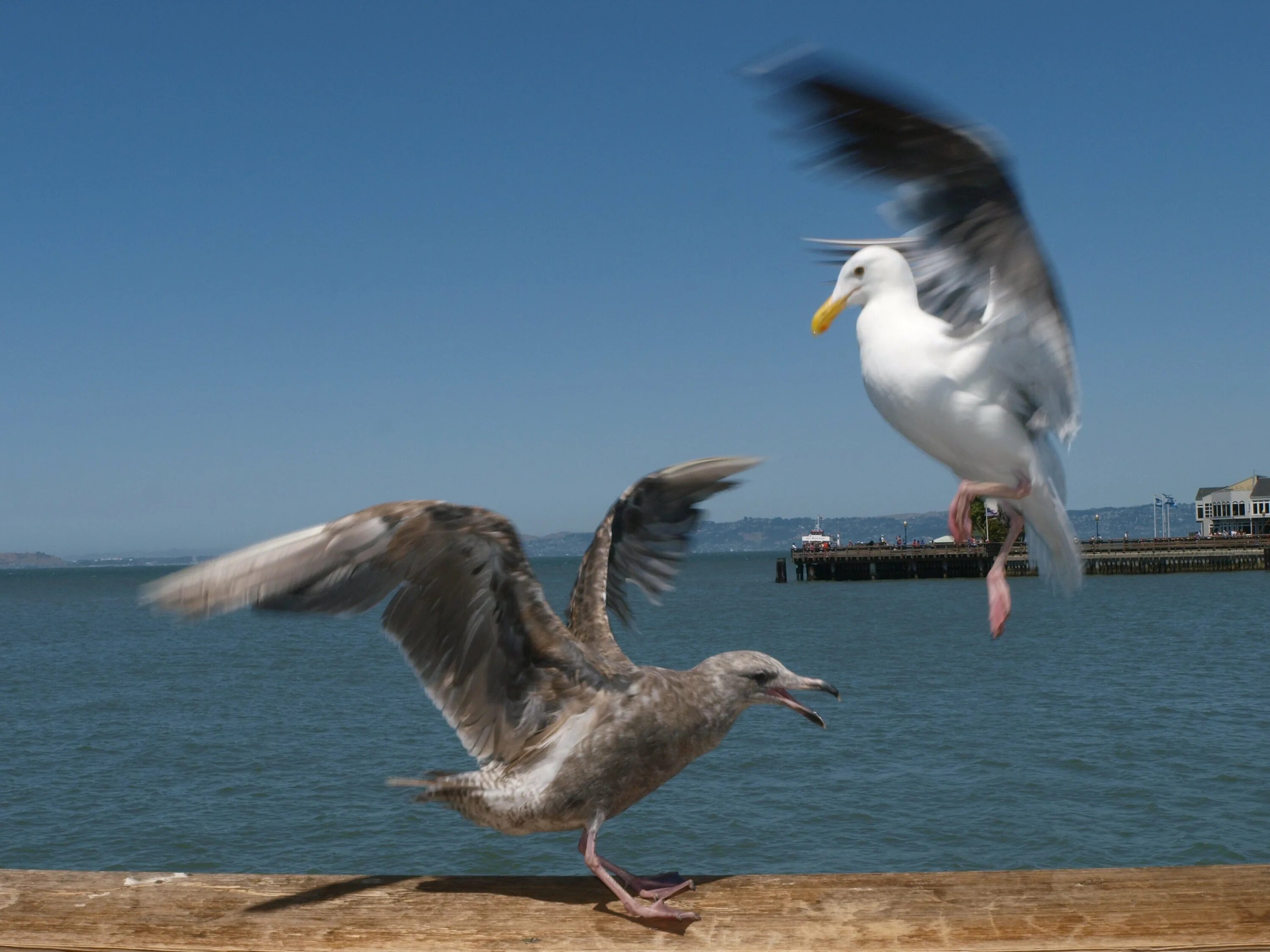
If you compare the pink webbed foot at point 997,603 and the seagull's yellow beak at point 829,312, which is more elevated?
the seagull's yellow beak at point 829,312

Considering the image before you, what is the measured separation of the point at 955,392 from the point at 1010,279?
26 cm

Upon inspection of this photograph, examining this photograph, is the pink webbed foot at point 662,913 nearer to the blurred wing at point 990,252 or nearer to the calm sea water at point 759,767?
the calm sea water at point 759,767

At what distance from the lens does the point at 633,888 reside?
11.6 feet

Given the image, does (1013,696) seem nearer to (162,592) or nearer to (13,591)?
(162,592)

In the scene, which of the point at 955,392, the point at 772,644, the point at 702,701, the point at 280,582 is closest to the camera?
the point at 955,392

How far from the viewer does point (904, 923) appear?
10.1 feet

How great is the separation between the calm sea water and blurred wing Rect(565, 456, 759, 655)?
0.94 meters

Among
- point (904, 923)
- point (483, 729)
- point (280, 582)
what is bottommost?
point (904, 923)

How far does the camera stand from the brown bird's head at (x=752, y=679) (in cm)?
335

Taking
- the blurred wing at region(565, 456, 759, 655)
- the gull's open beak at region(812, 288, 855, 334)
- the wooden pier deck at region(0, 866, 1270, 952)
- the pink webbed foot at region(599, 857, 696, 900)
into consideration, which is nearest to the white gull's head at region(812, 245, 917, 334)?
the gull's open beak at region(812, 288, 855, 334)

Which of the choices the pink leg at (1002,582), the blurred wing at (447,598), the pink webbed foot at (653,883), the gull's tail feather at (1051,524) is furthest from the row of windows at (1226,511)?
the pink leg at (1002,582)

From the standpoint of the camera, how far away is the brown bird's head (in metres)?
3.35

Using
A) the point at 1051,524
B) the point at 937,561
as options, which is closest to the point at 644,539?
the point at 1051,524

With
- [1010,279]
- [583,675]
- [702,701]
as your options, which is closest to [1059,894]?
[702,701]
